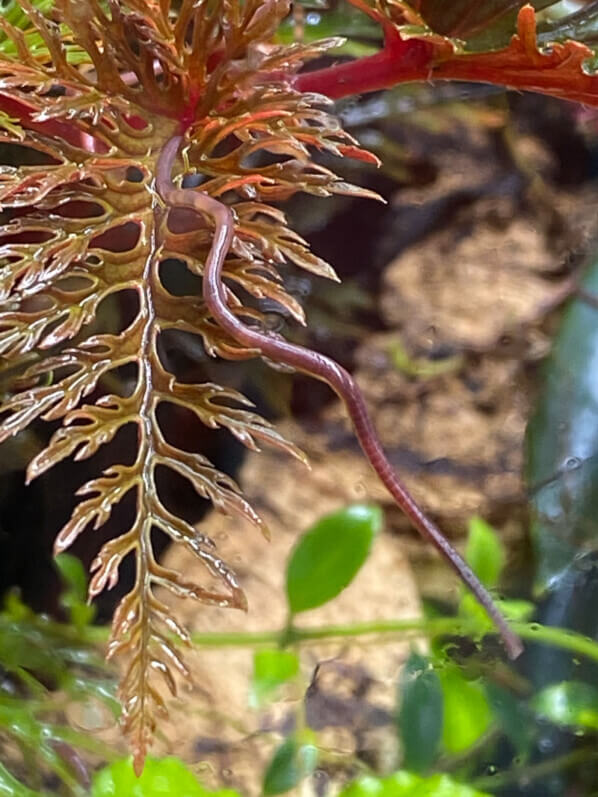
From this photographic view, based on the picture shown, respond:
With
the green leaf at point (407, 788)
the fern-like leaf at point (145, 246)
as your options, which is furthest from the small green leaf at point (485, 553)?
the fern-like leaf at point (145, 246)

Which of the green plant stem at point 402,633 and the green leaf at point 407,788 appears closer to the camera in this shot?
the green leaf at point 407,788

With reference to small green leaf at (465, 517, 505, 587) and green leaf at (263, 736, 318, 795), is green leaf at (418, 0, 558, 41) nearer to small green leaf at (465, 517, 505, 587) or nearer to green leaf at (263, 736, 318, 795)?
small green leaf at (465, 517, 505, 587)

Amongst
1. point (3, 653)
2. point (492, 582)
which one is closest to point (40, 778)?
point (3, 653)

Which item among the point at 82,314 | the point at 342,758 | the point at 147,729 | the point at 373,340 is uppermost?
the point at 82,314

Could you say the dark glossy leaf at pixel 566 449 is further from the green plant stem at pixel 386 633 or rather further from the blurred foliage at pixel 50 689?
the blurred foliage at pixel 50 689

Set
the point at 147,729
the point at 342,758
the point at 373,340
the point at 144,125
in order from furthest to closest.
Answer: the point at 373,340 < the point at 342,758 < the point at 144,125 < the point at 147,729

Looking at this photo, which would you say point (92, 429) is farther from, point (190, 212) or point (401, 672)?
point (401, 672)
